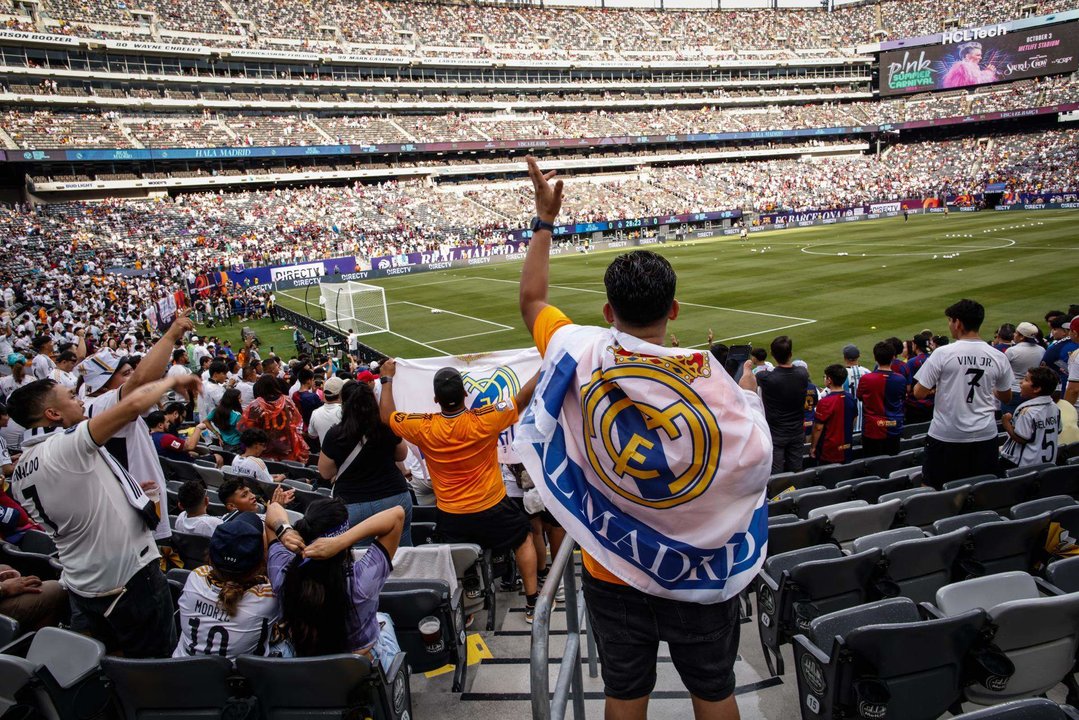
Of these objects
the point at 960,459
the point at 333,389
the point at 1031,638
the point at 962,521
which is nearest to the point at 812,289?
the point at 960,459

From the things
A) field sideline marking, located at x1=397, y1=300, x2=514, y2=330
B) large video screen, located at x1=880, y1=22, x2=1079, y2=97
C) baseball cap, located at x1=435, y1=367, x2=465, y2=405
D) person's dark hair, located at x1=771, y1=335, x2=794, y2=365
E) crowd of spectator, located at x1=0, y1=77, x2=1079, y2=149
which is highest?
large video screen, located at x1=880, y1=22, x2=1079, y2=97

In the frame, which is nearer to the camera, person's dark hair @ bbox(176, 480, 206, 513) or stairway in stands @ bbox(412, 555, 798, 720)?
stairway in stands @ bbox(412, 555, 798, 720)

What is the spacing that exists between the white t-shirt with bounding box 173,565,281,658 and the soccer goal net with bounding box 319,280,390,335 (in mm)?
23955

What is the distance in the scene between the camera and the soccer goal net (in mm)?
27853

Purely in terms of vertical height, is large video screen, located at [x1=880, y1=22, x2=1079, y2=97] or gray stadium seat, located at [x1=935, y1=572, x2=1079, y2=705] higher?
large video screen, located at [x1=880, y1=22, x2=1079, y2=97]

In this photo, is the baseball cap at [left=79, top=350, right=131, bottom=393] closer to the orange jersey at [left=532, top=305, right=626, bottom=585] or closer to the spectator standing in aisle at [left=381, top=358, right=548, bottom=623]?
the spectator standing in aisle at [left=381, top=358, right=548, bottom=623]

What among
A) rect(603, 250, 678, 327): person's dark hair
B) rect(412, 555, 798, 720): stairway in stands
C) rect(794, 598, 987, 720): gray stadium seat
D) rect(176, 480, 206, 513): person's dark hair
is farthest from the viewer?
rect(176, 480, 206, 513): person's dark hair

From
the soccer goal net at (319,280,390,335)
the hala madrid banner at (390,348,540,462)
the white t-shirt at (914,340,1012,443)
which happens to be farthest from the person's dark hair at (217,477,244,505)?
the soccer goal net at (319,280,390,335)

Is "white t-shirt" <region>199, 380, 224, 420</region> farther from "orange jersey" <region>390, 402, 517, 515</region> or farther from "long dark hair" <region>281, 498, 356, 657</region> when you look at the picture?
"long dark hair" <region>281, 498, 356, 657</region>

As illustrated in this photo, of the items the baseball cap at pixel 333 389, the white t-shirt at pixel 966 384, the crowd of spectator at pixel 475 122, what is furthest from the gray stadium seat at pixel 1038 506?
the crowd of spectator at pixel 475 122

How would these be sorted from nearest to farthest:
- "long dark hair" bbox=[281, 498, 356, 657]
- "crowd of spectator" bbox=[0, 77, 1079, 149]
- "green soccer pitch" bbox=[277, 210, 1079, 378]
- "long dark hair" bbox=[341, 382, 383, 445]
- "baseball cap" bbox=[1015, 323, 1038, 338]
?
"long dark hair" bbox=[281, 498, 356, 657], "long dark hair" bbox=[341, 382, 383, 445], "baseball cap" bbox=[1015, 323, 1038, 338], "green soccer pitch" bbox=[277, 210, 1079, 378], "crowd of spectator" bbox=[0, 77, 1079, 149]

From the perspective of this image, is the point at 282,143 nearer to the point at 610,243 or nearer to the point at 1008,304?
the point at 610,243

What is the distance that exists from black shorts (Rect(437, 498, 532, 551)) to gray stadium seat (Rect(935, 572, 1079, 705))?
2.82m

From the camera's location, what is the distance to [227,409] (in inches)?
382
